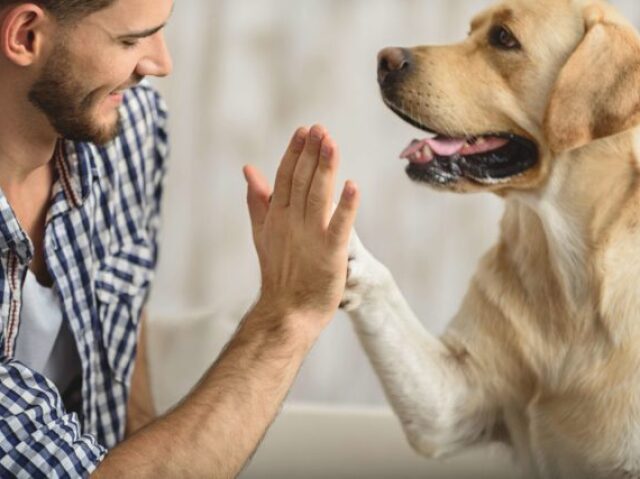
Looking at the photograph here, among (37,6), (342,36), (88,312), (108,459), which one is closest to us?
(108,459)

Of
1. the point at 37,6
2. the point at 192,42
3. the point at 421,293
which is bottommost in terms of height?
the point at 421,293

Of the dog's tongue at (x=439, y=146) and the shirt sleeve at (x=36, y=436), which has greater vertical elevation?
the dog's tongue at (x=439, y=146)

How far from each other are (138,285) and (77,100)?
0.40 meters

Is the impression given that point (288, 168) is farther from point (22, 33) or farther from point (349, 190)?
point (22, 33)

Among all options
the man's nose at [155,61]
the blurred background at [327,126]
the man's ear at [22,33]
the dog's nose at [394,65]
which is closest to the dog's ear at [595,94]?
the dog's nose at [394,65]

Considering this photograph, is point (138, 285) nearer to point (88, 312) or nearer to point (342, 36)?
point (88, 312)

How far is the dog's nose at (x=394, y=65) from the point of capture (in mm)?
1613

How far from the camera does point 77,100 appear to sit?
5.19 ft

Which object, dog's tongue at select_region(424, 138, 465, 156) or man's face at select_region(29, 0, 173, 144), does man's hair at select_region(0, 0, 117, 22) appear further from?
dog's tongue at select_region(424, 138, 465, 156)

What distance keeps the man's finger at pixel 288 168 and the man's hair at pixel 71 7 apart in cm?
36

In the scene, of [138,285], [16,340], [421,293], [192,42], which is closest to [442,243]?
[421,293]

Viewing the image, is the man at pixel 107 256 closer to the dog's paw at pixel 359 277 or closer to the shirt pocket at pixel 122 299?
the shirt pocket at pixel 122 299

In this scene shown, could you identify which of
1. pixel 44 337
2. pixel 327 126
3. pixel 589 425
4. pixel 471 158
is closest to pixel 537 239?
pixel 471 158

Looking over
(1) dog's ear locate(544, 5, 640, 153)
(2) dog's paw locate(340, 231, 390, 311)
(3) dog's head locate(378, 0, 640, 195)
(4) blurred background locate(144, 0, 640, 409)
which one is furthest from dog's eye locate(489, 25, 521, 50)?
(4) blurred background locate(144, 0, 640, 409)
